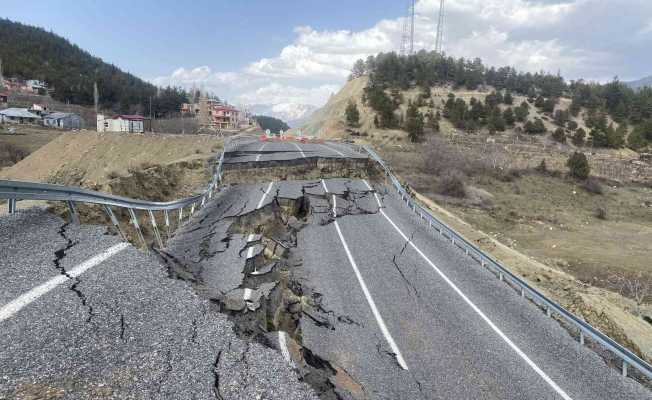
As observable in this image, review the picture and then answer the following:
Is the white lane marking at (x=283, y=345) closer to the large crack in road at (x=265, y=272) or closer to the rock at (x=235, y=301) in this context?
the large crack in road at (x=265, y=272)

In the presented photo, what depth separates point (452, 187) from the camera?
35.8 meters

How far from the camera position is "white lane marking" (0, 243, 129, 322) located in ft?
15.9

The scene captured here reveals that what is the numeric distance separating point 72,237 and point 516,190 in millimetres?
40726

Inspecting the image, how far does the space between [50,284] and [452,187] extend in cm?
3358

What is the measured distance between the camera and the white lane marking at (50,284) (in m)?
4.84

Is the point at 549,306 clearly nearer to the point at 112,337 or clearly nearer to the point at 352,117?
the point at 112,337

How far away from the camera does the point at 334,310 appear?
916 cm

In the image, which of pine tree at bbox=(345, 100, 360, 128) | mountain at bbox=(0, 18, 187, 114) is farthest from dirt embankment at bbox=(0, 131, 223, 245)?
mountain at bbox=(0, 18, 187, 114)

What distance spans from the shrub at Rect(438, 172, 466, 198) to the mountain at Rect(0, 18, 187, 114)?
317ft

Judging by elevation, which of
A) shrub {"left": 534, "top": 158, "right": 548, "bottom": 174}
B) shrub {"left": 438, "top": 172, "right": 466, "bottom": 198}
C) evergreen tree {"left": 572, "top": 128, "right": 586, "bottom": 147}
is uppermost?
evergreen tree {"left": 572, "top": 128, "right": 586, "bottom": 147}

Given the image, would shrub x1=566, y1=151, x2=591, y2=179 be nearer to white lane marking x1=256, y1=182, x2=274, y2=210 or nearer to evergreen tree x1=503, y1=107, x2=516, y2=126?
evergreen tree x1=503, y1=107, x2=516, y2=126

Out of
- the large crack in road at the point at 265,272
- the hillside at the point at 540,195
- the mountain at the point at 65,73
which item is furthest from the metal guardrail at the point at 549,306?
the mountain at the point at 65,73

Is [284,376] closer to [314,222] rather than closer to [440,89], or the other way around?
[314,222]

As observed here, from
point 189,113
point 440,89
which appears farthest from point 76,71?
point 440,89
